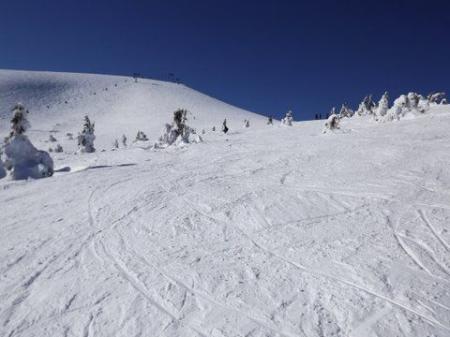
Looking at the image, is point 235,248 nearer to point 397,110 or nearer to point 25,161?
point 25,161

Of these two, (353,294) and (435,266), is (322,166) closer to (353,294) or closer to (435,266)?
(435,266)

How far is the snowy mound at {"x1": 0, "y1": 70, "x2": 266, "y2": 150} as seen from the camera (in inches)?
2010

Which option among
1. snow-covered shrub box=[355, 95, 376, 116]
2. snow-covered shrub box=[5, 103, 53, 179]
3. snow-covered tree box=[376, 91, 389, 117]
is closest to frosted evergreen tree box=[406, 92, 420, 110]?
snow-covered tree box=[376, 91, 389, 117]

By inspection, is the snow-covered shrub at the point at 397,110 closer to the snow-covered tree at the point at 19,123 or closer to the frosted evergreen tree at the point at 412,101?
the frosted evergreen tree at the point at 412,101

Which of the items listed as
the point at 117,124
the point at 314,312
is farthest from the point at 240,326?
the point at 117,124

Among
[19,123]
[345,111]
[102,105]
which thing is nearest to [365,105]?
[345,111]

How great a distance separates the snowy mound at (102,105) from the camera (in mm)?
51062

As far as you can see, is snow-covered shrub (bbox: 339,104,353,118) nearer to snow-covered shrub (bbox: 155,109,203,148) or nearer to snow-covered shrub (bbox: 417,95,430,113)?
snow-covered shrub (bbox: 417,95,430,113)

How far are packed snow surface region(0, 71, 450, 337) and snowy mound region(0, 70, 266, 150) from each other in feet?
91.2

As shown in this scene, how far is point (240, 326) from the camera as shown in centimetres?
452

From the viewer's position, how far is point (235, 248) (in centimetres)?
666

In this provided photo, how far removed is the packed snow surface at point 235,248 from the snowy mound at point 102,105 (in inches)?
1095

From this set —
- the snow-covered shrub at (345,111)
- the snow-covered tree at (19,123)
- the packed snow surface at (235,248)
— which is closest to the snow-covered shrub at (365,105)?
the snow-covered shrub at (345,111)

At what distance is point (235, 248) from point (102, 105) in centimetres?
6993
